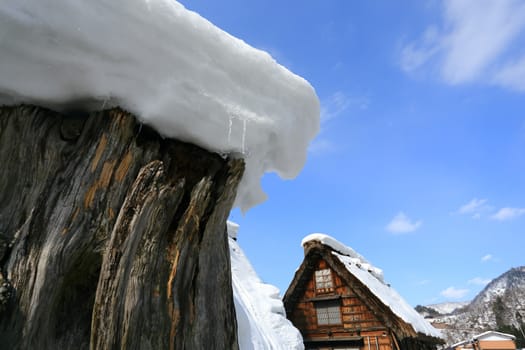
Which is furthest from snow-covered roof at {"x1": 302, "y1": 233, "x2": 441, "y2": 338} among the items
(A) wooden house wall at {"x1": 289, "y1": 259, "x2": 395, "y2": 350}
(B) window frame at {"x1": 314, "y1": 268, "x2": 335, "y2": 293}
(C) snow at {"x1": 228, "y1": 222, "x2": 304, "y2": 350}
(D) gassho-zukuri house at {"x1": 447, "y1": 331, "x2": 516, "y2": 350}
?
(D) gassho-zukuri house at {"x1": 447, "y1": 331, "x2": 516, "y2": 350}

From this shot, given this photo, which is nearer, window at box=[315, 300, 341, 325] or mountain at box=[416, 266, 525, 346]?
window at box=[315, 300, 341, 325]

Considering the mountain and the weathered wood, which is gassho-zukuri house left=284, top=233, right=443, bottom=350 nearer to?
the weathered wood

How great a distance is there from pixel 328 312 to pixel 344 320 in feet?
2.30

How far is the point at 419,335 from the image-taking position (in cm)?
1053

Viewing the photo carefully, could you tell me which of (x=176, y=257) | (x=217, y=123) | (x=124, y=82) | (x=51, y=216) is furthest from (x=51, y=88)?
(x=176, y=257)

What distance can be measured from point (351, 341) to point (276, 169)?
10574 millimetres

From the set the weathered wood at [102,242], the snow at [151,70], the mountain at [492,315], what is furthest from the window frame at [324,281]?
the mountain at [492,315]

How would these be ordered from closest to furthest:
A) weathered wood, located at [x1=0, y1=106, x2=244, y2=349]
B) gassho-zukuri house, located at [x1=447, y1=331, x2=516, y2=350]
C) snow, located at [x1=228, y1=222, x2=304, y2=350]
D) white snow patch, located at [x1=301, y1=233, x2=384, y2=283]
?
weathered wood, located at [x1=0, y1=106, x2=244, y2=349] → snow, located at [x1=228, y1=222, x2=304, y2=350] → white snow patch, located at [x1=301, y1=233, x2=384, y2=283] → gassho-zukuri house, located at [x1=447, y1=331, x2=516, y2=350]

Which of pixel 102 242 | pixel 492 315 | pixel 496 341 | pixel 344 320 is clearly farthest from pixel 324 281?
pixel 492 315

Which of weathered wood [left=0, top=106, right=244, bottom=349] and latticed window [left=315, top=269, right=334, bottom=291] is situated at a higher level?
latticed window [left=315, top=269, right=334, bottom=291]

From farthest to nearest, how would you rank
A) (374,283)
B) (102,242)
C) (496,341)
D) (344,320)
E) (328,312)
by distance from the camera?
1. (496,341)
2. (374,283)
3. (328,312)
4. (344,320)
5. (102,242)

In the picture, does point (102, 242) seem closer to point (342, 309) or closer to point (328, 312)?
point (342, 309)

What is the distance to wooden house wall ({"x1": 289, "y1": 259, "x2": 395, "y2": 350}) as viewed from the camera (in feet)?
36.3

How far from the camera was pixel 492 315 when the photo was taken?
90312mm
